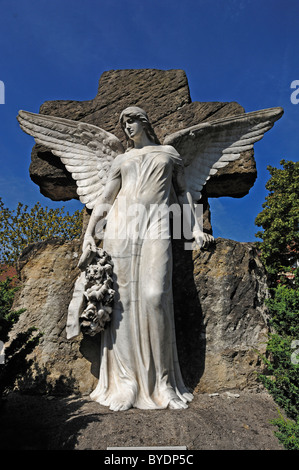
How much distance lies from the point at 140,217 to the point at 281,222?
6756 mm

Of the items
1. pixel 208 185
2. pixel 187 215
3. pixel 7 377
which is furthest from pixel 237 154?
pixel 7 377

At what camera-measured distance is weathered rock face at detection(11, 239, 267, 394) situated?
3797 mm

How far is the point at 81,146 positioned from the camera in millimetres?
4688

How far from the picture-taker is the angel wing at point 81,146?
457 centimetres

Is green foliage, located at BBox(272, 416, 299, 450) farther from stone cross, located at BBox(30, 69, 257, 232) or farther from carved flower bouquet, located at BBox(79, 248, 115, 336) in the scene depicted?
stone cross, located at BBox(30, 69, 257, 232)

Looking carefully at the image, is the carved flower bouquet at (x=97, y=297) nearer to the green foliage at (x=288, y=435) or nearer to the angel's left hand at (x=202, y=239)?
the angel's left hand at (x=202, y=239)

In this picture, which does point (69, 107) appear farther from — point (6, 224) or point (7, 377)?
point (6, 224)

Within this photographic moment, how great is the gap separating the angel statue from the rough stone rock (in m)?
0.41

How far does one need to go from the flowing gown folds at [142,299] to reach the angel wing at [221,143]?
2.11ft
